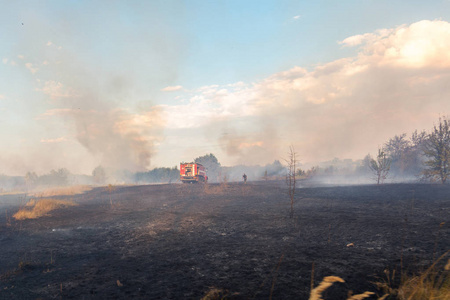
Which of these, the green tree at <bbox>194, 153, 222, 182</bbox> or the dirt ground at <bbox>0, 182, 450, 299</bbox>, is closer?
the dirt ground at <bbox>0, 182, 450, 299</bbox>

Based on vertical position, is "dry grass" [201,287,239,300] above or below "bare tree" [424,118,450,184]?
below

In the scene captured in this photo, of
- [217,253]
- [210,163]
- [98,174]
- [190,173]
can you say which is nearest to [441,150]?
[217,253]

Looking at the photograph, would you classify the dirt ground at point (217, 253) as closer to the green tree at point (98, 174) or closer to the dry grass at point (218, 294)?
the dry grass at point (218, 294)

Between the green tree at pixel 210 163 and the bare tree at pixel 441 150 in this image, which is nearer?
the bare tree at pixel 441 150

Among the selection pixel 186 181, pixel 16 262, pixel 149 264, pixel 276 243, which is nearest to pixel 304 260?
pixel 276 243

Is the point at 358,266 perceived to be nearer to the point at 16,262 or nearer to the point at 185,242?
the point at 185,242

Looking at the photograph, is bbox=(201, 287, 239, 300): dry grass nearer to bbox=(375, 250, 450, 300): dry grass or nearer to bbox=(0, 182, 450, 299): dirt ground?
bbox=(0, 182, 450, 299): dirt ground

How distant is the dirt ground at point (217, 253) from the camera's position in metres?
4.64

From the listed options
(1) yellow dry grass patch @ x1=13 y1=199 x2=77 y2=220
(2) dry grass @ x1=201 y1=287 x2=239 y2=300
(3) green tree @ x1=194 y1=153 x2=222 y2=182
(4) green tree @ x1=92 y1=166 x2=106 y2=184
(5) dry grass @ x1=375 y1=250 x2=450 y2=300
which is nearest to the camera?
(5) dry grass @ x1=375 y1=250 x2=450 y2=300

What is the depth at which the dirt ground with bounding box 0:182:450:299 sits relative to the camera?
15.2 ft

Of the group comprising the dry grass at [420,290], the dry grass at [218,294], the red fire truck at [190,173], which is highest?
the red fire truck at [190,173]

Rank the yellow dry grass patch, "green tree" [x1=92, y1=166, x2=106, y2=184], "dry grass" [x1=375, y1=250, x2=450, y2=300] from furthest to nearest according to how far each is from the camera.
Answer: "green tree" [x1=92, y1=166, x2=106, y2=184] < the yellow dry grass patch < "dry grass" [x1=375, y1=250, x2=450, y2=300]

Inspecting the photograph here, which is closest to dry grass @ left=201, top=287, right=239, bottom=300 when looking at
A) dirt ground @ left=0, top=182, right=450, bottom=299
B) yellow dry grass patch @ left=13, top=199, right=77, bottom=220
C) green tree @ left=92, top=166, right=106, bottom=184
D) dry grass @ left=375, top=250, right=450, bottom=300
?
dirt ground @ left=0, top=182, right=450, bottom=299

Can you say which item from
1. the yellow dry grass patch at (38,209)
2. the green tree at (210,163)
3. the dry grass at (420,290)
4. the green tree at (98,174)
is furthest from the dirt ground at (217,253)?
the green tree at (210,163)
